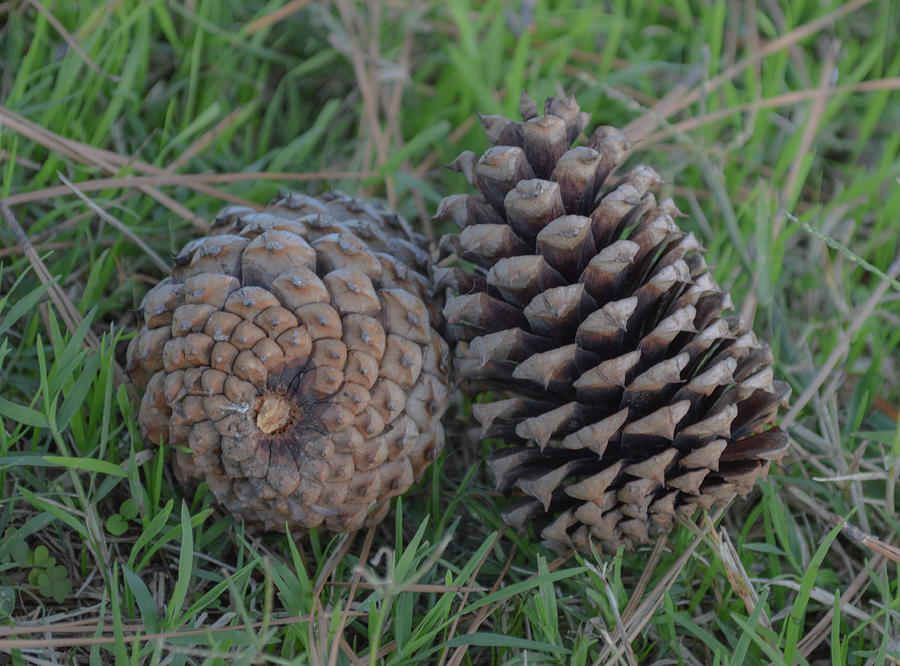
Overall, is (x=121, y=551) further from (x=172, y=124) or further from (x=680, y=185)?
(x=680, y=185)

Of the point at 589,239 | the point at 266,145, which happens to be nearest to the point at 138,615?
the point at 589,239

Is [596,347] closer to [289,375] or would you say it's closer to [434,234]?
[289,375]
